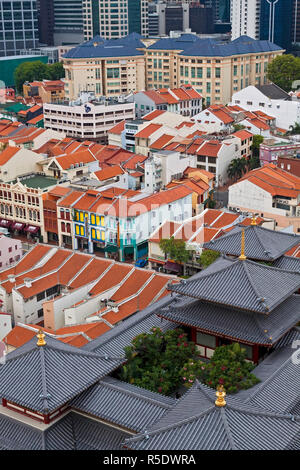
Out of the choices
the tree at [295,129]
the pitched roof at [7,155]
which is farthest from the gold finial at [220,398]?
the tree at [295,129]

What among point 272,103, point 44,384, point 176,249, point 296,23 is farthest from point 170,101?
point 44,384

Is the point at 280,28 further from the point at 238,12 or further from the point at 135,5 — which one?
the point at 135,5

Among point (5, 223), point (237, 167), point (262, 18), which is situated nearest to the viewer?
point (5, 223)

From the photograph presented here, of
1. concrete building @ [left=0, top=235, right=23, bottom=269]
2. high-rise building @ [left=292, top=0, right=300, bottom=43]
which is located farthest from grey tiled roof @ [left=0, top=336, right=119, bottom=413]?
high-rise building @ [left=292, top=0, right=300, bottom=43]

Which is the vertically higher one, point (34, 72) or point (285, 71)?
point (285, 71)

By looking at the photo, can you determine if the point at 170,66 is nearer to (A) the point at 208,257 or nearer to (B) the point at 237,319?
(A) the point at 208,257

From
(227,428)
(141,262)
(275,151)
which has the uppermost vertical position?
(227,428)

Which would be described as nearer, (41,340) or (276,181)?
(41,340)
